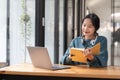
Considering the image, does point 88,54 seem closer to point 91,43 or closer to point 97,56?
point 97,56

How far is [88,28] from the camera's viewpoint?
2965mm

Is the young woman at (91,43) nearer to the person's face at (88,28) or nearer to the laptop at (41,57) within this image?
the person's face at (88,28)

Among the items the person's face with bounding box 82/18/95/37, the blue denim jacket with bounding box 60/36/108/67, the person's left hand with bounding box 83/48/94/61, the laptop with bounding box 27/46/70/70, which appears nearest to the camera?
the laptop with bounding box 27/46/70/70

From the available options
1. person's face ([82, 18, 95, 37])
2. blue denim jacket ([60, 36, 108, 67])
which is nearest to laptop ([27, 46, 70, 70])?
blue denim jacket ([60, 36, 108, 67])

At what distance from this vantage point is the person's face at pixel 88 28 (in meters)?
2.95

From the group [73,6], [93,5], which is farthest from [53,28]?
[93,5]

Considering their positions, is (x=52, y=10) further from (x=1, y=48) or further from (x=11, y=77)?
(x=11, y=77)

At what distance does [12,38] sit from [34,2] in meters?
0.68

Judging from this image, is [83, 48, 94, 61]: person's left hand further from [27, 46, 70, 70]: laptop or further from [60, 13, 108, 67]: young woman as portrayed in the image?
[27, 46, 70, 70]: laptop

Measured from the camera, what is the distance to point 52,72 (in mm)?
2307

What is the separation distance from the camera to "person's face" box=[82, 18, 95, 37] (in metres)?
2.95

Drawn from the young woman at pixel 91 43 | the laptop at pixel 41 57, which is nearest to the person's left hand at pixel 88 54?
the young woman at pixel 91 43

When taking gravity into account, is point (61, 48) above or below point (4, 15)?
below

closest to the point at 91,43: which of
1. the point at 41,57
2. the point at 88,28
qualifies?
the point at 88,28
